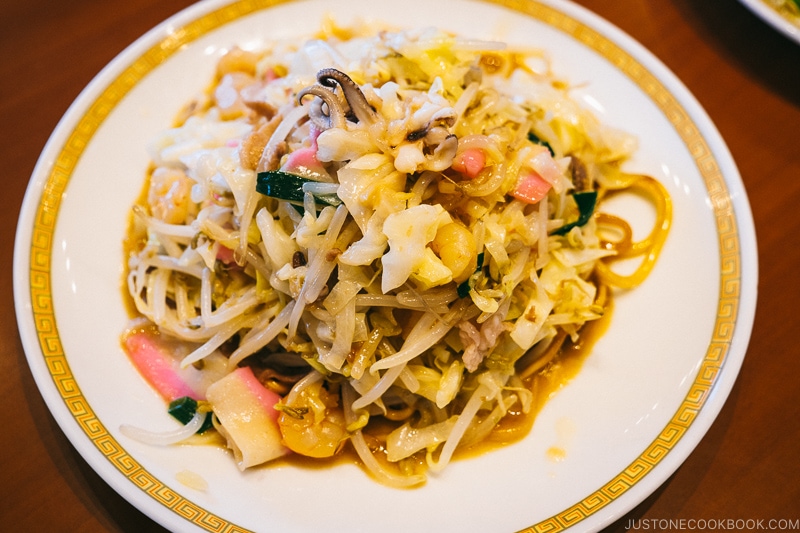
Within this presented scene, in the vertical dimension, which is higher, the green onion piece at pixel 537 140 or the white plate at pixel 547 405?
the green onion piece at pixel 537 140

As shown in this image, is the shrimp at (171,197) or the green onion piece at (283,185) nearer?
the green onion piece at (283,185)

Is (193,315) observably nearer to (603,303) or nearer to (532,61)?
(603,303)

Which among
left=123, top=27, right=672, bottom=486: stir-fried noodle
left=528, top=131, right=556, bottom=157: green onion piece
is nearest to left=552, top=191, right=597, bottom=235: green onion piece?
left=123, top=27, right=672, bottom=486: stir-fried noodle

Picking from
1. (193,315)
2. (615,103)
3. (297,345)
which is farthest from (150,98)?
(615,103)

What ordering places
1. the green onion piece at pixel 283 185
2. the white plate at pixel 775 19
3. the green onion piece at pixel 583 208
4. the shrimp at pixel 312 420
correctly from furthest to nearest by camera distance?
1. the white plate at pixel 775 19
2. the green onion piece at pixel 583 208
3. the shrimp at pixel 312 420
4. the green onion piece at pixel 283 185

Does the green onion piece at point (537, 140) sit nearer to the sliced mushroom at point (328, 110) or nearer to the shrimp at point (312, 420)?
the sliced mushroom at point (328, 110)

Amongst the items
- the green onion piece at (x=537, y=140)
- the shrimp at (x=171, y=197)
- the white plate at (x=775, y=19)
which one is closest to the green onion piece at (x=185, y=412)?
the shrimp at (x=171, y=197)

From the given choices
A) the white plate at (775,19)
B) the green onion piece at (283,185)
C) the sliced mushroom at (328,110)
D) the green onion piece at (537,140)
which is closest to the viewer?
the sliced mushroom at (328,110)
